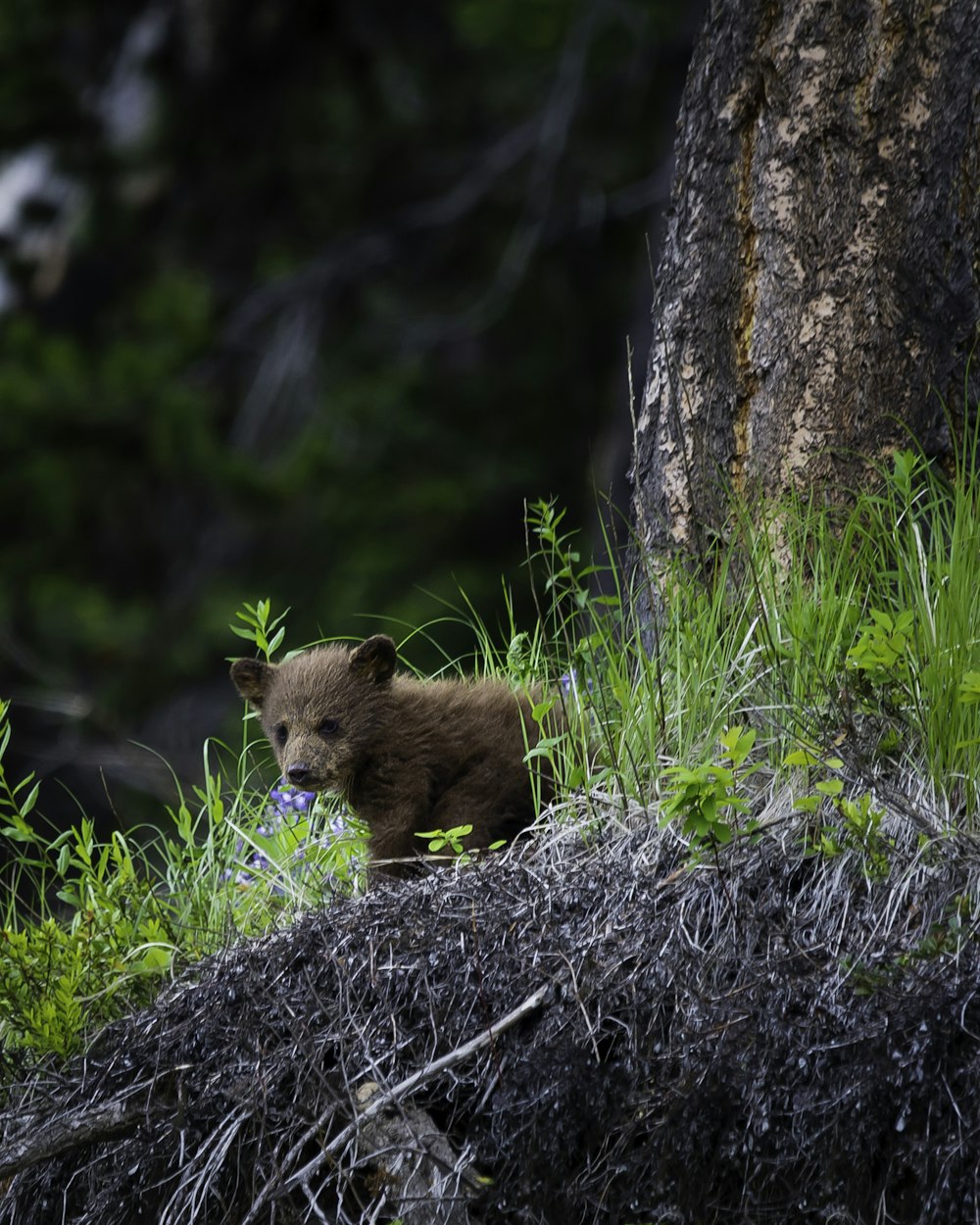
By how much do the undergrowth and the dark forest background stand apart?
512 cm

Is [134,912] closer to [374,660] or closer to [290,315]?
[374,660]

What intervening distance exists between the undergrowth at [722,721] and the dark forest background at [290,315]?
5120 millimetres

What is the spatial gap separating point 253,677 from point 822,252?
186 centimetres

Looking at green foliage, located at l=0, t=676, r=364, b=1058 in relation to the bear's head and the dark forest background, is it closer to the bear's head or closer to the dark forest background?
the bear's head

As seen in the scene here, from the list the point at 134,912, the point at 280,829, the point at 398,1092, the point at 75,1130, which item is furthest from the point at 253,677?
the point at 398,1092

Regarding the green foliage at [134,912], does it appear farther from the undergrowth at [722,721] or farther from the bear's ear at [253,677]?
the bear's ear at [253,677]

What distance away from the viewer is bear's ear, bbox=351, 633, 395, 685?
4.15 metres

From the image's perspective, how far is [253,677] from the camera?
437 centimetres

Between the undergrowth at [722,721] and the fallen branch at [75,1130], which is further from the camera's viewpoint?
the fallen branch at [75,1130]

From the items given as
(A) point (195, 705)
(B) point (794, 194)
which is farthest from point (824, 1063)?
(A) point (195, 705)

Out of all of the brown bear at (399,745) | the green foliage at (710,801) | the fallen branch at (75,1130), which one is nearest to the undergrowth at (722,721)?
the green foliage at (710,801)

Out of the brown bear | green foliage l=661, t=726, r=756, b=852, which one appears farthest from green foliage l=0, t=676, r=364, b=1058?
green foliage l=661, t=726, r=756, b=852

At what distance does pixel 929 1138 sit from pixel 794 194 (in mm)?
2355

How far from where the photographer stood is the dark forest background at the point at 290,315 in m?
10.1
